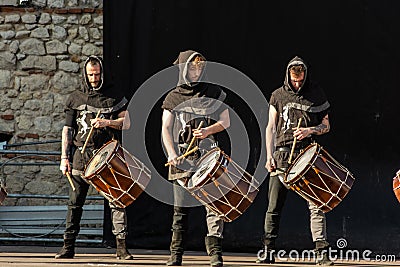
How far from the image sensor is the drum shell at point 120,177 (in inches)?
242

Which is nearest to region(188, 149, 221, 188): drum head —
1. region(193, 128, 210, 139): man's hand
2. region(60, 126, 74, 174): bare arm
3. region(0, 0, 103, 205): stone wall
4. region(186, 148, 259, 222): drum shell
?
region(186, 148, 259, 222): drum shell

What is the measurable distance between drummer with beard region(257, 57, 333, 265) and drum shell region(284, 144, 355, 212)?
20 centimetres

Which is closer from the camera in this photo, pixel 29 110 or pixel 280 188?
pixel 280 188

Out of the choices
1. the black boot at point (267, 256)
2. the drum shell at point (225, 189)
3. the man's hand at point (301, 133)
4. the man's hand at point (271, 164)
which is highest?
the man's hand at point (301, 133)

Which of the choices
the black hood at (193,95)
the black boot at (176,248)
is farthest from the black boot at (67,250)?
the black hood at (193,95)

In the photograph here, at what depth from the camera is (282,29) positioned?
7156 mm

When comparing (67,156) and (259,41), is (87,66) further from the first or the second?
(259,41)

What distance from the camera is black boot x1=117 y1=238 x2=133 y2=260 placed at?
6668 mm

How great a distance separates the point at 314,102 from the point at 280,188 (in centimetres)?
67

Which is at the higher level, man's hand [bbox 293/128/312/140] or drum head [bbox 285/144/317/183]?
man's hand [bbox 293/128/312/140]

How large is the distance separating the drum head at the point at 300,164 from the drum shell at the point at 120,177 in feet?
3.32

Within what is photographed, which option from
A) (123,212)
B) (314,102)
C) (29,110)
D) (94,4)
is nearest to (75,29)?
(94,4)

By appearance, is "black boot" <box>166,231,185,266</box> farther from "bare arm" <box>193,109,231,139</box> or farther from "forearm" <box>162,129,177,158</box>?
"bare arm" <box>193,109,231,139</box>

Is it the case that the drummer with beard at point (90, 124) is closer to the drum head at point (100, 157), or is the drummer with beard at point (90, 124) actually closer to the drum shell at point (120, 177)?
the drum head at point (100, 157)
